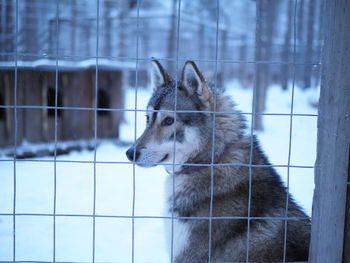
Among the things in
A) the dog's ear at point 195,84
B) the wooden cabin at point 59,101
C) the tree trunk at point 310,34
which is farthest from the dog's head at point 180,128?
the tree trunk at point 310,34

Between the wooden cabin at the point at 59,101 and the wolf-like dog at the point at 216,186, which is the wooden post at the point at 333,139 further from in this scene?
the wooden cabin at the point at 59,101

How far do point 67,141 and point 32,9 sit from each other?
367cm

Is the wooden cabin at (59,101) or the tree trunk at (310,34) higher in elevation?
the tree trunk at (310,34)

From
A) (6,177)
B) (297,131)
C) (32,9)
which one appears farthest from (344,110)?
(32,9)

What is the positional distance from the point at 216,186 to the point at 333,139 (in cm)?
83

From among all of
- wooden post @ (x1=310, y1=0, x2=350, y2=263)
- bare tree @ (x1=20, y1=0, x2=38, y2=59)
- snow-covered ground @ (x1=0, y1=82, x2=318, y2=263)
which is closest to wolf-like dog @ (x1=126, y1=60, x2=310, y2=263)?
wooden post @ (x1=310, y1=0, x2=350, y2=263)

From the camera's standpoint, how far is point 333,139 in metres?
1.97

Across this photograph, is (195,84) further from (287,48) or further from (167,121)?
(287,48)

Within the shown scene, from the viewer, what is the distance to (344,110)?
6.44ft

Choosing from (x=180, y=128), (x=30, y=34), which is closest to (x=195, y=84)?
(x=180, y=128)

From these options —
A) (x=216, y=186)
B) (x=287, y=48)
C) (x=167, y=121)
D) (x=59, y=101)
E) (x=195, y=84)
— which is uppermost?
(x=287, y=48)

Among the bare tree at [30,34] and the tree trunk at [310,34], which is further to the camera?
the tree trunk at [310,34]

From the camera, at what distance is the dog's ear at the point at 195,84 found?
254 cm

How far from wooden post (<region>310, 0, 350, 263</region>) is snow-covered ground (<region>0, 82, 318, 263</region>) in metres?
1.10
